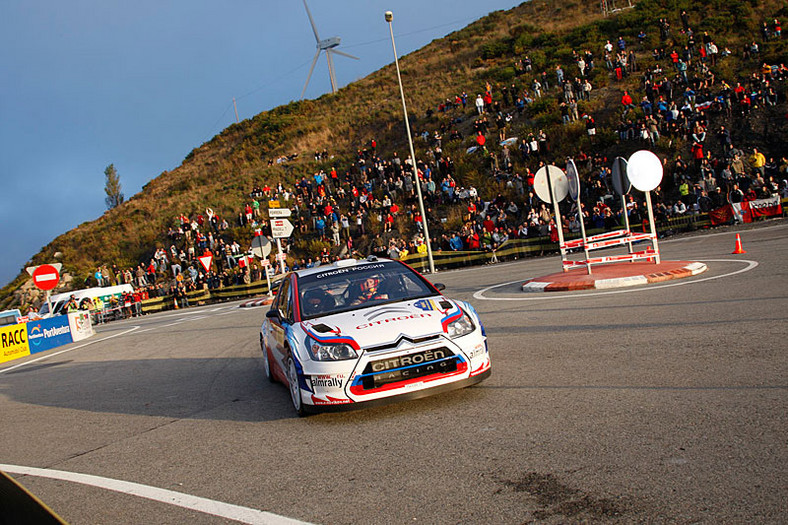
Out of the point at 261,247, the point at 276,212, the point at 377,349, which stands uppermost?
the point at 276,212

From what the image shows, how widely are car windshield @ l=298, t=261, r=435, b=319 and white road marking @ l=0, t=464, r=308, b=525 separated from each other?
2.41m

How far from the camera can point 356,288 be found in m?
7.27

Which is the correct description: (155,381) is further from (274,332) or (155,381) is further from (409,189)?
(409,189)

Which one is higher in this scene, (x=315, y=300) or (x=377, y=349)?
(x=315, y=300)

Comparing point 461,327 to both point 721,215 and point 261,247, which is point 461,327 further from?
point 261,247

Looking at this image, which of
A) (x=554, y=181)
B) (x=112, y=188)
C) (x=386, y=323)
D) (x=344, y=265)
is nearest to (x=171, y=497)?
(x=386, y=323)

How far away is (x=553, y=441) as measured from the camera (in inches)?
178

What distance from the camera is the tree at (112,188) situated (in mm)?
106875

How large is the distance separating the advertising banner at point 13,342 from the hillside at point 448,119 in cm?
1931

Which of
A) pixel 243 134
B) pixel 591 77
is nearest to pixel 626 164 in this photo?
pixel 591 77

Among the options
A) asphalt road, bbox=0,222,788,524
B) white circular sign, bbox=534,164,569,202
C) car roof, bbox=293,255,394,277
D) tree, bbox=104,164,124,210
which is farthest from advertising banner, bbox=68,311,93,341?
tree, bbox=104,164,124,210

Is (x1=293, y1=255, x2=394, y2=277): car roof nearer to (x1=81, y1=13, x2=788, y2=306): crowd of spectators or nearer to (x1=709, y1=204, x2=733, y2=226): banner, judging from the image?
(x1=81, y1=13, x2=788, y2=306): crowd of spectators

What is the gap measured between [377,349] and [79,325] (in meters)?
21.2

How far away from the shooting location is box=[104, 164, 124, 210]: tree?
351 feet
